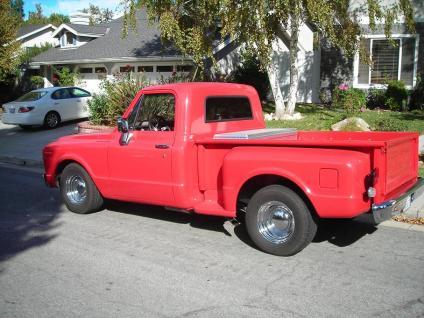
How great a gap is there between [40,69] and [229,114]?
27.2 m

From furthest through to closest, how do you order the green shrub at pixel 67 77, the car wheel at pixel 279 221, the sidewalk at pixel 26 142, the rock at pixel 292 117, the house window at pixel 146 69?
the green shrub at pixel 67 77 → the house window at pixel 146 69 → the rock at pixel 292 117 → the sidewalk at pixel 26 142 → the car wheel at pixel 279 221

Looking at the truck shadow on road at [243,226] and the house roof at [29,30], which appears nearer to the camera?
the truck shadow on road at [243,226]

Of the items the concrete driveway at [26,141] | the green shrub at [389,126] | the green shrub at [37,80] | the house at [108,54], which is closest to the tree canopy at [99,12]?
the house at [108,54]

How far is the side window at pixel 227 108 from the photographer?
6.43 m

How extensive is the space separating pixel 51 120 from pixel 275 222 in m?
15.7

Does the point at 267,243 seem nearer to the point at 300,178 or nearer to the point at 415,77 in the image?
the point at 300,178

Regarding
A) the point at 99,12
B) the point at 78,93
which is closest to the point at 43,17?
the point at 99,12

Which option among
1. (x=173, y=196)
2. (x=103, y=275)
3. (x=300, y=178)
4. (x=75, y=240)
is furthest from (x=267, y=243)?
(x=75, y=240)

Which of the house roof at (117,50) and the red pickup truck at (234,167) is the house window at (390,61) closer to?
the house roof at (117,50)

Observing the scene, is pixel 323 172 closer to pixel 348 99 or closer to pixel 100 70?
pixel 348 99

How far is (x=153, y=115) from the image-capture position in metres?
6.70

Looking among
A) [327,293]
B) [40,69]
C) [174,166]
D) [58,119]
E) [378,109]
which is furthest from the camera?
[40,69]

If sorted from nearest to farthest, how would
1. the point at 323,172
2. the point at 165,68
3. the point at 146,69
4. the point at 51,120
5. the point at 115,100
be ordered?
the point at 323,172 → the point at 115,100 → the point at 51,120 → the point at 165,68 → the point at 146,69

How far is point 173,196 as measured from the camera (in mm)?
6094
